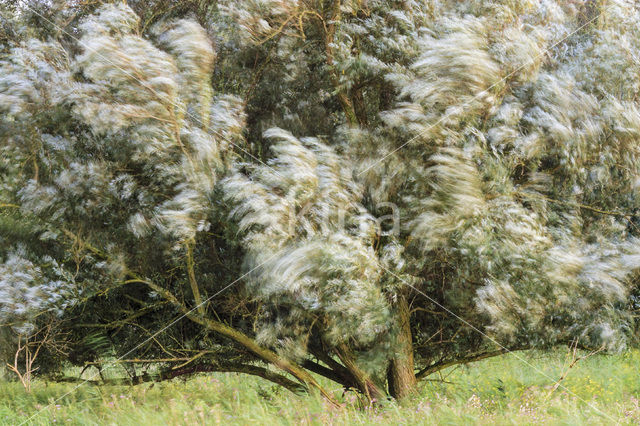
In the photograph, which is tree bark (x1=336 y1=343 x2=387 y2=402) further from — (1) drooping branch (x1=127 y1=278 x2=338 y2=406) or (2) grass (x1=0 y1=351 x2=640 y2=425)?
(1) drooping branch (x1=127 y1=278 x2=338 y2=406)

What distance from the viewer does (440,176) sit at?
416 cm

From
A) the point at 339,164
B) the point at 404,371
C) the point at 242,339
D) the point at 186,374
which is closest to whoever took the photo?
the point at 339,164

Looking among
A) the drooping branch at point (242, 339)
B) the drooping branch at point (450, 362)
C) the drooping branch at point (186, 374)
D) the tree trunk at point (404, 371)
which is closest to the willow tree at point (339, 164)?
the drooping branch at point (242, 339)

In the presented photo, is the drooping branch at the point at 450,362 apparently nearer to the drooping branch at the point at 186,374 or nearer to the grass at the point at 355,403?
the grass at the point at 355,403

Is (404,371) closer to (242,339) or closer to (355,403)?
(355,403)

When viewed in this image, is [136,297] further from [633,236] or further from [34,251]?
[633,236]

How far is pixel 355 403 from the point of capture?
5.68 meters

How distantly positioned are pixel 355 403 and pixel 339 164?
2701mm

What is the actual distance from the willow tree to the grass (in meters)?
0.62

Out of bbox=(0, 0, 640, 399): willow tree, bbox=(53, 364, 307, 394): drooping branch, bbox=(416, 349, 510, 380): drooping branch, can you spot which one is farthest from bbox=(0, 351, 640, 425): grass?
bbox=(0, 0, 640, 399): willow tree

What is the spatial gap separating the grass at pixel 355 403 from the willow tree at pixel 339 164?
2.03ft

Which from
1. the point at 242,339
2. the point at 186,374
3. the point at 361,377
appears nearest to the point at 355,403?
the point at 361,377

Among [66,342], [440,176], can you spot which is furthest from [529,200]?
[66,342]

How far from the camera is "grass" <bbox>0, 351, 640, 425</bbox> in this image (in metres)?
4.44
